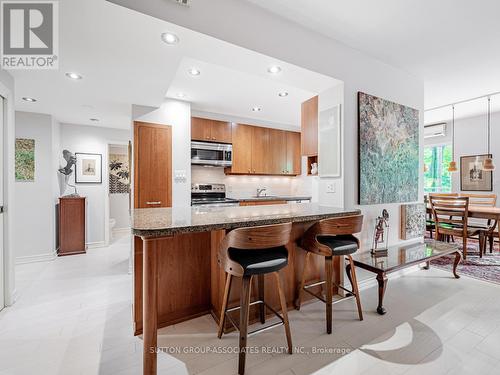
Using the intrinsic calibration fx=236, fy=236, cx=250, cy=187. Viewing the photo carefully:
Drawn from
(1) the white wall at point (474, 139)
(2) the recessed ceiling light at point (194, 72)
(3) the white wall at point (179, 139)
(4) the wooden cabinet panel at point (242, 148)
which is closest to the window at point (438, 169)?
(1) the white wall at point (474, 139)

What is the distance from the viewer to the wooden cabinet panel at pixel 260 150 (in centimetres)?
479

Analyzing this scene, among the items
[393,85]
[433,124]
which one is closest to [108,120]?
[393,85]

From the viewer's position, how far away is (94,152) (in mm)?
4543

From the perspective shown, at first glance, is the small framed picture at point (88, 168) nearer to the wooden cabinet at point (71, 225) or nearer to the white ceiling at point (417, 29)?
the wooden cabinet at point (71, 225)

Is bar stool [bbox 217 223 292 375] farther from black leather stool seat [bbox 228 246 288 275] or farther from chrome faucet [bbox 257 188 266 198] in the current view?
chrome faucet [bbox 257 188 266 198]

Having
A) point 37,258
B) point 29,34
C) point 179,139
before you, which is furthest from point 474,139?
point 37,258

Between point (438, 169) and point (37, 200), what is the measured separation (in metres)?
8.46

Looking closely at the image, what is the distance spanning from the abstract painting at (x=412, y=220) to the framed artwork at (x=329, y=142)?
1.21 metres

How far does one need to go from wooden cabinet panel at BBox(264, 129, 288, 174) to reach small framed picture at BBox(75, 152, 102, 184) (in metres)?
3.31

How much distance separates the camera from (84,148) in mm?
4473

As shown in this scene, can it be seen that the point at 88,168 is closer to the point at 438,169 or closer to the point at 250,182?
the point at 250,182

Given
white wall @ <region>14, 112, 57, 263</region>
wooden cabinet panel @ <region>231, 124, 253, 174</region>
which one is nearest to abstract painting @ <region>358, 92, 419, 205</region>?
wooden cabinet panel @ <region>231, 124, 253, 174</region>

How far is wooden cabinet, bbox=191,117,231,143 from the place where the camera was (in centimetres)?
412

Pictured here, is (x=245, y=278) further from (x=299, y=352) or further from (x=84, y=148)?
(x=84, y=148)
